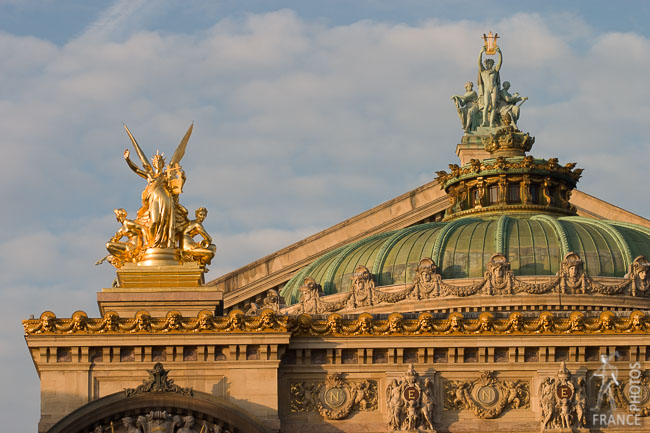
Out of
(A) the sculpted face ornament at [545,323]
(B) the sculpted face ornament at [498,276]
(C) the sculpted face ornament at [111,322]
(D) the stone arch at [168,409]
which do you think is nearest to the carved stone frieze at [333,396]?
(D) the stone arch at [168,409]

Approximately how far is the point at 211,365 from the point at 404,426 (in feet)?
21.4

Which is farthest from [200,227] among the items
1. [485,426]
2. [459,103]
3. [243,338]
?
[459,103]

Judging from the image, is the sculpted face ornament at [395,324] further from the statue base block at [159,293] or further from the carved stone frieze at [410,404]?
the statue base block at [159,293]

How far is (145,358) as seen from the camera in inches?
2808

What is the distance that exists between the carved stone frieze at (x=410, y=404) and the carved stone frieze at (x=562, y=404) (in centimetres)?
365

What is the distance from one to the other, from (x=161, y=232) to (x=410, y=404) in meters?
10.9

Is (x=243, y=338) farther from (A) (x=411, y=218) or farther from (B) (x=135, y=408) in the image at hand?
(A) (x=411, y=218)

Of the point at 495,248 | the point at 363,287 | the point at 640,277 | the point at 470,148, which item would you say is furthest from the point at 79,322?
the point at 470,148

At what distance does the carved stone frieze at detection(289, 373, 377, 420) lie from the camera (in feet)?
235

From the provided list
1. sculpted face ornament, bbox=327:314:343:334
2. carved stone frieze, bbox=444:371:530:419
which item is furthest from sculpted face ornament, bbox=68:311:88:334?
carved stone frieze, bbox=444:371:530:419

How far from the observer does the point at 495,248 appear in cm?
8294

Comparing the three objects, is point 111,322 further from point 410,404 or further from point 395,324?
point 410,404

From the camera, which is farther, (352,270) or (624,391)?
(352,270)

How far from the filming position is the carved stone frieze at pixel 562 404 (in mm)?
71125
